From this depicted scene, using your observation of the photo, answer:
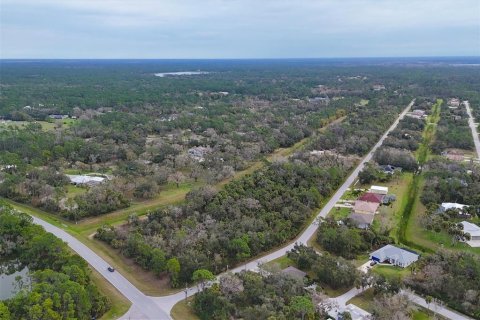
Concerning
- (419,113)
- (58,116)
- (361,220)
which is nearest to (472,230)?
(361,220)

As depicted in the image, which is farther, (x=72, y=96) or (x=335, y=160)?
(x=72, y=96)

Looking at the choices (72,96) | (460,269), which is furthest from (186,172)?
(72,96)

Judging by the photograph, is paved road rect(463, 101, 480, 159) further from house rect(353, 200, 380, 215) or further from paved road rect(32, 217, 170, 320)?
paved road rect(32, 217, 170, 320)

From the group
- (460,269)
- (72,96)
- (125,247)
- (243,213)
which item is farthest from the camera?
(72,96)

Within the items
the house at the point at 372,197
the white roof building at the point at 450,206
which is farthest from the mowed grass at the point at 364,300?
the white roof building at the point at 450,206

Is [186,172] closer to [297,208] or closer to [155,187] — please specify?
[155,187]

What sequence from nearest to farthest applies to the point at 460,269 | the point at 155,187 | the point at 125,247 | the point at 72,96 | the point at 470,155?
the point at 460,269 < the point at 125,247 < the point at 155,187 < the point at 470,155 < the point at 72,96
